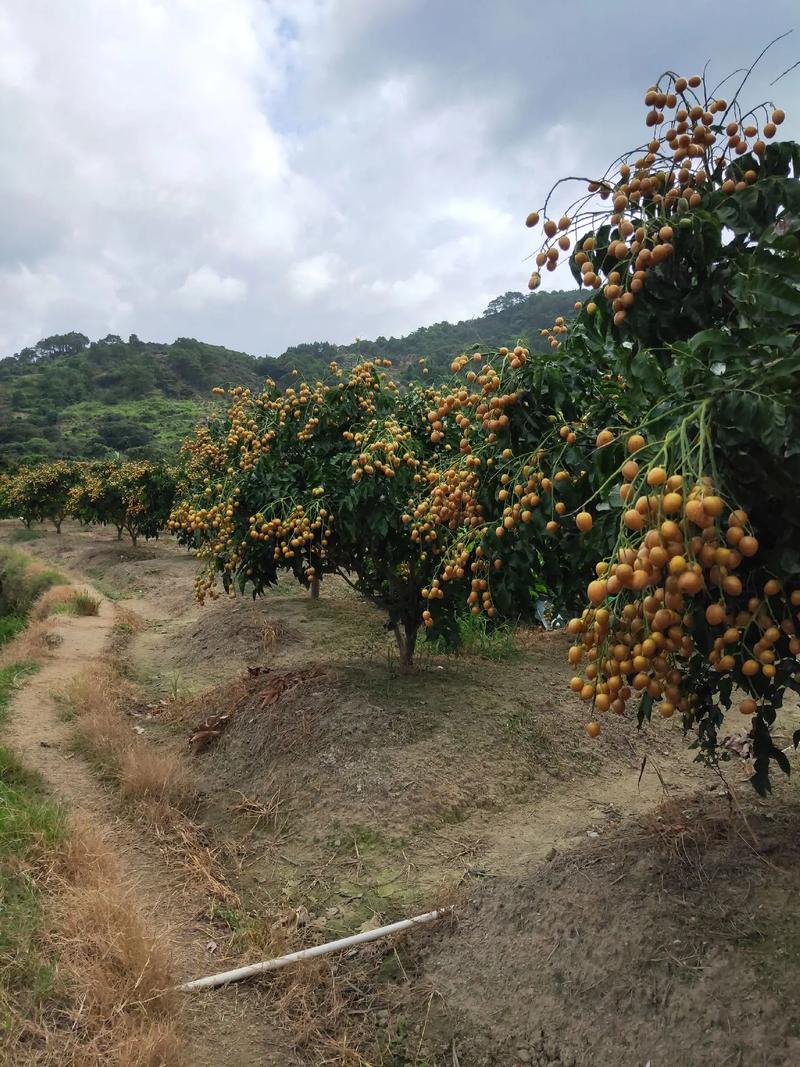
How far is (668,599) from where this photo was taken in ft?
4.98

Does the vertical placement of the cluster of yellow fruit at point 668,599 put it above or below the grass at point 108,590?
above

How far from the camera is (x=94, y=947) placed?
3129 mm

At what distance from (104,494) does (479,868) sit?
1980cm

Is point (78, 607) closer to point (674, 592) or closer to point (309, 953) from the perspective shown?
point (309, 953)

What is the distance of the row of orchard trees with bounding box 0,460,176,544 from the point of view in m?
20.2

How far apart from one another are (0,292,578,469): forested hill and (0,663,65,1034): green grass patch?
84.9 ft

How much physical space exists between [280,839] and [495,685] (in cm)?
236

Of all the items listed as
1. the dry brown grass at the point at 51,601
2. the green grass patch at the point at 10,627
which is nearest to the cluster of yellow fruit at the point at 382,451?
the dry brown grass at the point at 51,601

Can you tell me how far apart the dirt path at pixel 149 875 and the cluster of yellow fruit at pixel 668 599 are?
7.10ft

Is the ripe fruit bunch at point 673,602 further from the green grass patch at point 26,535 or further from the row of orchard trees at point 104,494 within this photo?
the green grass patch at point 26,535

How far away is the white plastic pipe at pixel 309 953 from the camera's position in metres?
3.24

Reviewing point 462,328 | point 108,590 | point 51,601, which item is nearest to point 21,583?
point 108,590

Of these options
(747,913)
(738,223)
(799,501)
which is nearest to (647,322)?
(738,223)

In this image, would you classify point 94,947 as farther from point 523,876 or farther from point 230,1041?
point 523,876
